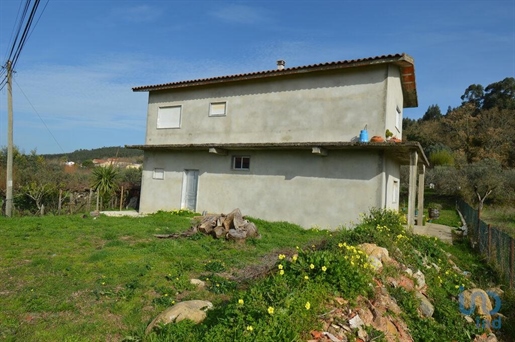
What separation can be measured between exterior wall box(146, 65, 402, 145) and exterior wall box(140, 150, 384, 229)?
767mm

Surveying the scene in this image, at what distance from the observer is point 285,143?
42.3 feet

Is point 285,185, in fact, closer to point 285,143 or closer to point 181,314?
point 285,143

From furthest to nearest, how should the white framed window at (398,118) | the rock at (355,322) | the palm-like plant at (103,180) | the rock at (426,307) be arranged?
the palm-like plant at (103,180)
the white framed window at (398,118)
the rock at (426,307)
the rock at (355,322)

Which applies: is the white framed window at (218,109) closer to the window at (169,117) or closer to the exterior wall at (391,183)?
the window at (169,117)

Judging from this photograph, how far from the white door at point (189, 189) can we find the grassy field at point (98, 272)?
165 inches

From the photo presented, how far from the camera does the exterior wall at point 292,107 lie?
12.4 meters

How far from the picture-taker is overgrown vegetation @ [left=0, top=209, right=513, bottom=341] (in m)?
3.77

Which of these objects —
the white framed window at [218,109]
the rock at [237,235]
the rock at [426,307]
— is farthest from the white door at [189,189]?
the rock at [426,307]

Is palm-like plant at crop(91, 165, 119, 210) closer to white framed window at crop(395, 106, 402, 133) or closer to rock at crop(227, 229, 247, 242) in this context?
rock at crop(227, 229, 247, 242)

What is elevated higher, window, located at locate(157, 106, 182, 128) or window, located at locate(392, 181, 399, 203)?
window, located at locate(157, 106, 182, 128)

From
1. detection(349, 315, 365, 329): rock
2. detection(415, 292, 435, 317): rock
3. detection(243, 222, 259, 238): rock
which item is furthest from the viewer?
detection(243, 222, 259, 238): rock

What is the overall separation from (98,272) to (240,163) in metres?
8.87

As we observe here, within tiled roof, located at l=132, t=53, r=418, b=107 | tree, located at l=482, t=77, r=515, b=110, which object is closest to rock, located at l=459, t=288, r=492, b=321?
tiled roof, located at l=132, t=53, r=418, b=107

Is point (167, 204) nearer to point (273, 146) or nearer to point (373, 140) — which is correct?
point (273, 146)
